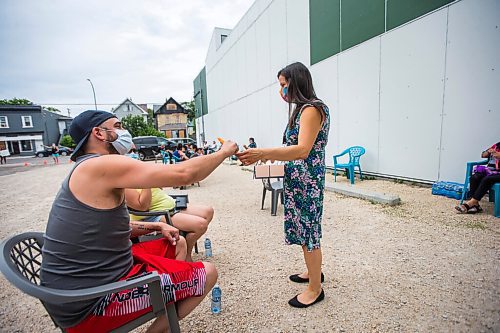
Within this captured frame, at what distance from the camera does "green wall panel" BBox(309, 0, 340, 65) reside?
8172 millimetres

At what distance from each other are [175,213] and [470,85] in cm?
588

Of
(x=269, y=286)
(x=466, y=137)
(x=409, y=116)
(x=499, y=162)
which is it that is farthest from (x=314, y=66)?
(x=269, y=286)

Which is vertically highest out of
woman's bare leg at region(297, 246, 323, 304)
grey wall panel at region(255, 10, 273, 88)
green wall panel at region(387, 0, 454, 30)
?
grey wall panel at region(255, 10, 273, 88)

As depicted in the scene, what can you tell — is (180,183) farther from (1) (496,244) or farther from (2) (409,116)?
(2) (409,116)

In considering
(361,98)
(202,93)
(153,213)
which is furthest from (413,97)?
(202,93)

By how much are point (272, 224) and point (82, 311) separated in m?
A: 3.36

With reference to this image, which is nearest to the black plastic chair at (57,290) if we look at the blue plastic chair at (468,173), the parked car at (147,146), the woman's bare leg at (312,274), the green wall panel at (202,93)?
the woman's bare leg at (312,274)

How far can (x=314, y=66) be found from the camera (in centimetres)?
941

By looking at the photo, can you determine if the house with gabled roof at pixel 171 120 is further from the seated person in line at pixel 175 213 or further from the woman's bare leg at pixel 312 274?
the woman's bare leg at pixel 312 274

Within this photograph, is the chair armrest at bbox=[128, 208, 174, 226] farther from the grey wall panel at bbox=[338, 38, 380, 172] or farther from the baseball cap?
the grey wall panel at bbox=[338, 38, 380, 172]

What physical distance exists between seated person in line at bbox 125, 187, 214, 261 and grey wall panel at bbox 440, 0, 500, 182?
523cm

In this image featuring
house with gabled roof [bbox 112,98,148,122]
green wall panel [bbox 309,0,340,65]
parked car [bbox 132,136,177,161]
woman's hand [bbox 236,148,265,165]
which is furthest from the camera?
house with gabled roof [bbox 112,98,148,122]

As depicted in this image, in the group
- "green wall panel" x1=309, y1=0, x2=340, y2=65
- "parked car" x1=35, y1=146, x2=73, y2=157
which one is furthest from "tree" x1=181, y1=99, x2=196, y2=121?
"green wall panel" x1=309, y1=0, x2=340, y2=65

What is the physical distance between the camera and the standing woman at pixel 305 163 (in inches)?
74.5
